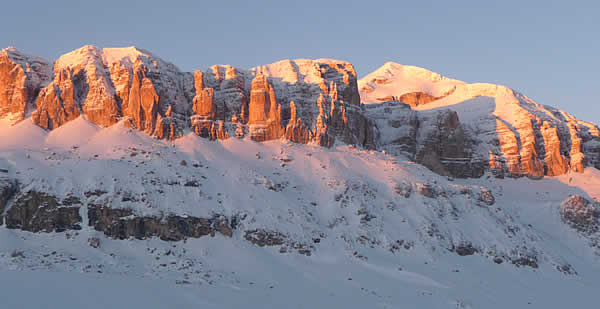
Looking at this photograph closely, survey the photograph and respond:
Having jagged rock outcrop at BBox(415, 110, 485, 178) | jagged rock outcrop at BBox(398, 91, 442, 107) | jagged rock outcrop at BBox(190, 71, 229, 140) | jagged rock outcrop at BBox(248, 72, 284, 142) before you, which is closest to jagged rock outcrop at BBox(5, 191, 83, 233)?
jagged rock outcrop at BBox(190, 71, 229, 140)

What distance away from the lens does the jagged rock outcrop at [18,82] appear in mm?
59531

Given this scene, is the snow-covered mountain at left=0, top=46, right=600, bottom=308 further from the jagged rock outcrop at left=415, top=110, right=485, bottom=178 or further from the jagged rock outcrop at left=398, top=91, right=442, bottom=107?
the jagged rock outcrop at left=398, top=91, right=442, bottom=107

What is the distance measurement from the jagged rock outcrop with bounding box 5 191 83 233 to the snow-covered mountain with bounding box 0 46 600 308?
0.11 meters

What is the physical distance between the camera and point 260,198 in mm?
48281

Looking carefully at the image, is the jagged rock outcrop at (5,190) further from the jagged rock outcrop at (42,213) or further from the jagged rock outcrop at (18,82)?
the jagged rock outcrop at (18,82)

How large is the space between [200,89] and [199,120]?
6131 mm

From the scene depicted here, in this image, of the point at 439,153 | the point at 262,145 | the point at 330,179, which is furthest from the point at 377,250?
the point at 439,153

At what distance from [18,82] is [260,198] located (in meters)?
35.9

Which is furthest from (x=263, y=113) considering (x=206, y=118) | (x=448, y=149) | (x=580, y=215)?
(x=580, y=215)

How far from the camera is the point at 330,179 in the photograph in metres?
54.1

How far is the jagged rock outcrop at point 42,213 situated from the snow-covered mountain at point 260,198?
11cm

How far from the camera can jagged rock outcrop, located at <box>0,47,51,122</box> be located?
59.5m

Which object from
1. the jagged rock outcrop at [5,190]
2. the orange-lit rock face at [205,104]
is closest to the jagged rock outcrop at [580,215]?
the orange-lit rock face at [205,104]

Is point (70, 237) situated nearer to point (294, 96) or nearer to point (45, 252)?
point (45, 252)
